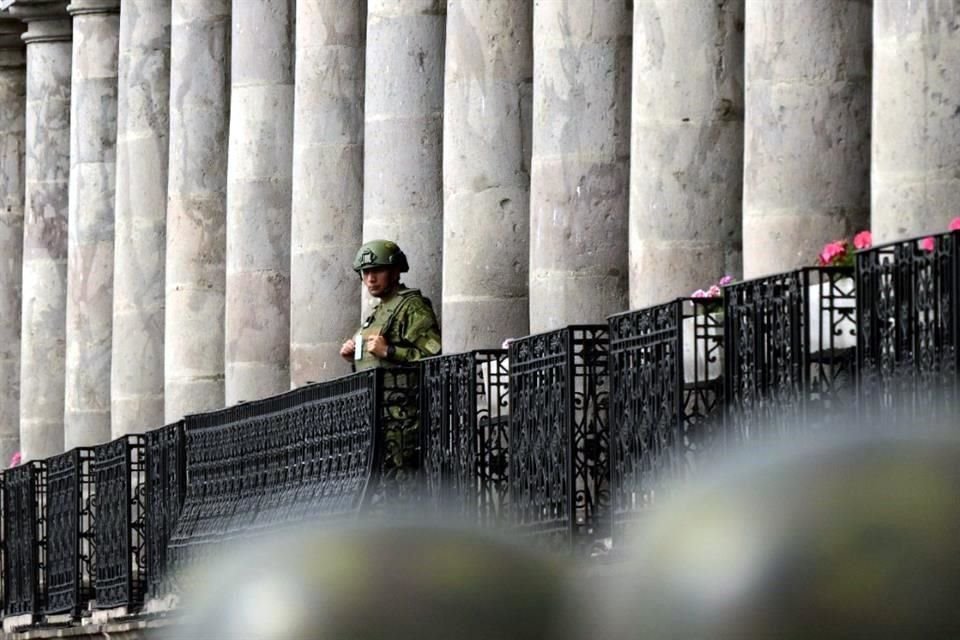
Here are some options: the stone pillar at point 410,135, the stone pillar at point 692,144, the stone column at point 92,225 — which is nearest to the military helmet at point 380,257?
the stone pillar at point 692,144

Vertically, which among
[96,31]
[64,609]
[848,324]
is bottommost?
[64,609]

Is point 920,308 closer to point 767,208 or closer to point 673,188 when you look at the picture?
point 767,208

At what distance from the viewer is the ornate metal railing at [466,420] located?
55.7 ft

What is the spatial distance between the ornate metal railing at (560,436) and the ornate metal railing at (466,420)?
38 centimetres

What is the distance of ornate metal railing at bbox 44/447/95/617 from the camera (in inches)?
1033

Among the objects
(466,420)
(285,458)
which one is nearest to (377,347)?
(285,458)

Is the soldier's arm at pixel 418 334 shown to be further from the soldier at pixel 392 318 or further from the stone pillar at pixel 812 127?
the stone pillar at pixel 812 127

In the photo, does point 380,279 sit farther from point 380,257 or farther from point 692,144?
point 692,144

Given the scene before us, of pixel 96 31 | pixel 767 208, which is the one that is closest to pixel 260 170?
pixel 96 31

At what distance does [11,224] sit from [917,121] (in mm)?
24744

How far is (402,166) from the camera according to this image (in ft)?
80.5

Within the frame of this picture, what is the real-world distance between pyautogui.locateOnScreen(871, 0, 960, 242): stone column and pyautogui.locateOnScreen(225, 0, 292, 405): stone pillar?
1355cm

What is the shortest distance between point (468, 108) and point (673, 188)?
370 centimetres

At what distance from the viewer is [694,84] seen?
19.6m
